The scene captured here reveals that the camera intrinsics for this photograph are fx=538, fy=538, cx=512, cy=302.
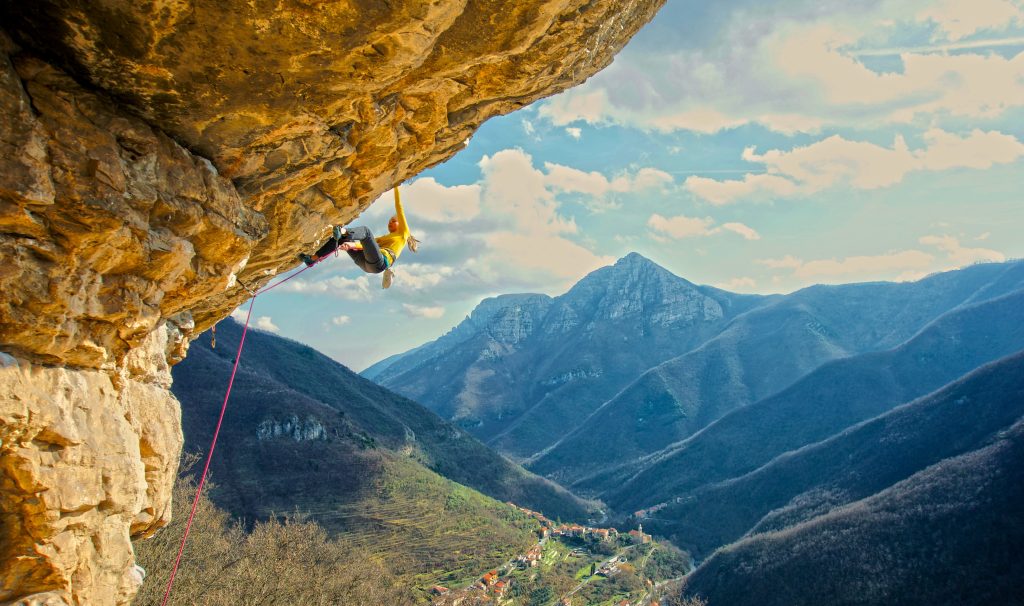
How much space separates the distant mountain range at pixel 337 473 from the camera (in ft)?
187

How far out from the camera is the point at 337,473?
66312 millimetres

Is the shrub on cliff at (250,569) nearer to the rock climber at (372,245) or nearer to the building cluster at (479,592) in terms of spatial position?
the building cluster at (479,592)

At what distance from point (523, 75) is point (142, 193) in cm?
433

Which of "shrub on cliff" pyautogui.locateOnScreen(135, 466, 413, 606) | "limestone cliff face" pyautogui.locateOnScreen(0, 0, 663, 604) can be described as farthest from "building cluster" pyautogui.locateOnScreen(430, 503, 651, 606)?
"limestone cliff face" pyautogui.locateOnScreen(0, 0, 663, 604)

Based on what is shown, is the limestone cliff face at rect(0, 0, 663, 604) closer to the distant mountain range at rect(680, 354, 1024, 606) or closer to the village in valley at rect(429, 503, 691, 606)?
the village in valley at rect(429, 503, 691, 606)

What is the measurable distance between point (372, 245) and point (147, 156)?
17.9ft

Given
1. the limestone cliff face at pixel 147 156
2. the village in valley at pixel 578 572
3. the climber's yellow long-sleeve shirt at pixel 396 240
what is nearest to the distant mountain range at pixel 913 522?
the village in valley at pixel 578 572

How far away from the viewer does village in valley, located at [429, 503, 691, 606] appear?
56.3m

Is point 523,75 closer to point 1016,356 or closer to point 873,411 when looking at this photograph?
point 1016,356

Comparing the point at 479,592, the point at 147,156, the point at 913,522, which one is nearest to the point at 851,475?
the point at 913,522

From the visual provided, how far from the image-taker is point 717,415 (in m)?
194

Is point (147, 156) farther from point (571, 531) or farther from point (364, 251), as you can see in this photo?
point (571, 531)

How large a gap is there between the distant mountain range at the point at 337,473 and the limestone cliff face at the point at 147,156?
150 ft

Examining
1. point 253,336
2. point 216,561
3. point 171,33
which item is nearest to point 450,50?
point 171,33
